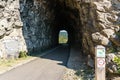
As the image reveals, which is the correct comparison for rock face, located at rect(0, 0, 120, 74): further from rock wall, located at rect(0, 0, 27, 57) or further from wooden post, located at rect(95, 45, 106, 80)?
wooden post, located at rect(95, 45, 106, 80)

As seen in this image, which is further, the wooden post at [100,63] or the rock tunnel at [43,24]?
the rock tunnel at [43,24]

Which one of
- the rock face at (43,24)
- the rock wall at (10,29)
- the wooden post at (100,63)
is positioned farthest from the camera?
the rock wall at (10,29)

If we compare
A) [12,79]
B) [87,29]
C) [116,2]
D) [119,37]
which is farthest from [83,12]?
[12,79]

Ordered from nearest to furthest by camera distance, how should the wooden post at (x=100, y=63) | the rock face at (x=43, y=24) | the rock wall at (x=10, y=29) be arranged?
the wooden post at (x=100, y=63) → the rock face at (x=43, y=24) → the rock wall at (x=10, y=29)

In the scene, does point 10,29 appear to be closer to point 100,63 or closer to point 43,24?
point 43,24

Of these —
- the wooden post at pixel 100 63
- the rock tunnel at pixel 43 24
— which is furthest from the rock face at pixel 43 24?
the wooden post at pixel 100 63

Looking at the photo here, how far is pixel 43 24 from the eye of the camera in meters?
28.1

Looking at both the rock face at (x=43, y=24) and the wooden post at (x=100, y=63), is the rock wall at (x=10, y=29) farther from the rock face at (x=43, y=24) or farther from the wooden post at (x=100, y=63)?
the wooden post at (x=100, y=63)

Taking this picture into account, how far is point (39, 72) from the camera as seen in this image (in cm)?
1376

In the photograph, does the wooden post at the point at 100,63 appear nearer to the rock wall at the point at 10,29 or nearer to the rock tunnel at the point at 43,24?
the rock tunnel at the point at 43,24

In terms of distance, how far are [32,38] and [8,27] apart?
18.1ft

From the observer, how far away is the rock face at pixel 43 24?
13430 millimetres

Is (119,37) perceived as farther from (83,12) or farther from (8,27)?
(8,27)

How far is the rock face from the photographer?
1343 cm
